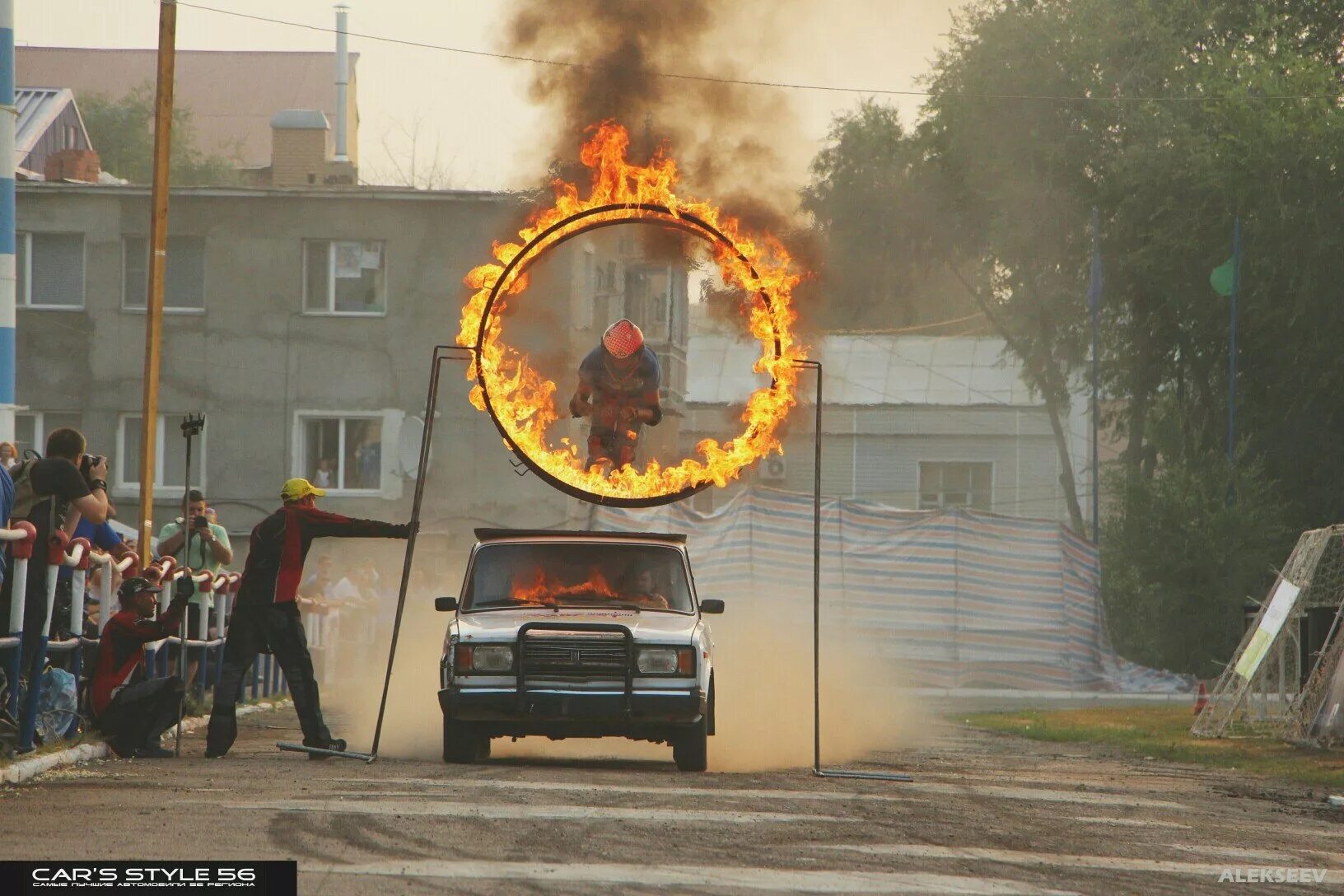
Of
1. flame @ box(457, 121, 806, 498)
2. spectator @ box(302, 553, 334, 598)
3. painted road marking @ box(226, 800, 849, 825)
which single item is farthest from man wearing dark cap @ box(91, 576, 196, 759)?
spectator @ box(302, 553, 334, 598)

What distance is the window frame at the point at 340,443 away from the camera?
40.4 m

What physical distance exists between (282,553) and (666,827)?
5487mm

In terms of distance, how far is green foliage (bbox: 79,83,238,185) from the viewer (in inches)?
2931

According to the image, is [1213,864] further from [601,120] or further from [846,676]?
[846,676]

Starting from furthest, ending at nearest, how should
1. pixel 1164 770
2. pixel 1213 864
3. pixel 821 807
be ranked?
pixel 1164 770, pixel 821 807, pixel 1213 864

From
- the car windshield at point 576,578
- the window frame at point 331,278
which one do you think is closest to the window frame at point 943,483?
the window frame at point 331,278

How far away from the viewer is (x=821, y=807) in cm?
1173

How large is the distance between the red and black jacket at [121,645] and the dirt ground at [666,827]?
808 mm

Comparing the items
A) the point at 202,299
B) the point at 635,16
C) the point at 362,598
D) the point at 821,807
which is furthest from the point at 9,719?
the point at 202,299

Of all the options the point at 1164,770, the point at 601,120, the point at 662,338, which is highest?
the point at 601,120

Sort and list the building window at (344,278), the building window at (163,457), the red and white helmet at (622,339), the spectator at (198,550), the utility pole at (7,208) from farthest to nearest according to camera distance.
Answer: the building window at (163,457), the building window at (344,278), the utility pole at (7,208), the spectator at (198,550), the red and white helmet at (622,339)

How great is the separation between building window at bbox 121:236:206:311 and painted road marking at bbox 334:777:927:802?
2919 centimetres

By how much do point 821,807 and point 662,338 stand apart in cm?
647

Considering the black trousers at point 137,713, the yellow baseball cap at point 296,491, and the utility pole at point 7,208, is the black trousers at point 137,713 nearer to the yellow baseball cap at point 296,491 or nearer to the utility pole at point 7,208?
the yellow baseball cap at point 296,491
